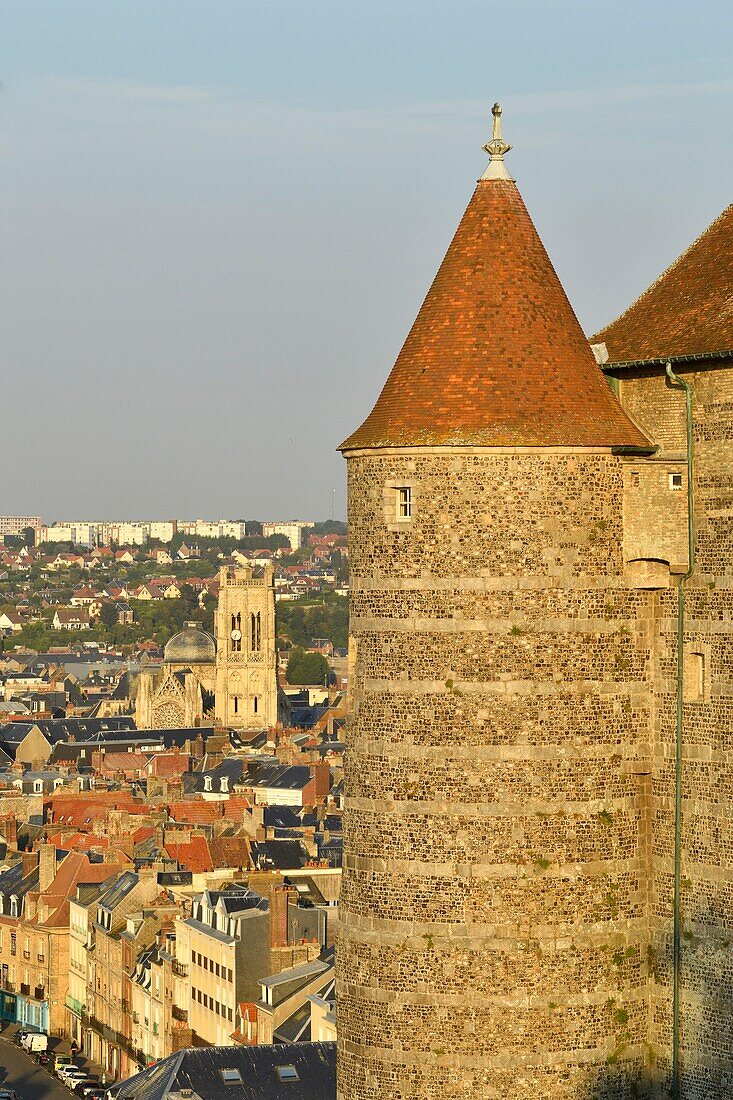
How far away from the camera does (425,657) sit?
21609 mm

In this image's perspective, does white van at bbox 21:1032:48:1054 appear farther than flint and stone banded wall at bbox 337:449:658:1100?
Yes

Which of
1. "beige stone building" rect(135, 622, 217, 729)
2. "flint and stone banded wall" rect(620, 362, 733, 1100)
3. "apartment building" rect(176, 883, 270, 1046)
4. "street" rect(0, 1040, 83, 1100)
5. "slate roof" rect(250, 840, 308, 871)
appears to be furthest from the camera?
"beige stone building" rect(135, 622, 217, 729)

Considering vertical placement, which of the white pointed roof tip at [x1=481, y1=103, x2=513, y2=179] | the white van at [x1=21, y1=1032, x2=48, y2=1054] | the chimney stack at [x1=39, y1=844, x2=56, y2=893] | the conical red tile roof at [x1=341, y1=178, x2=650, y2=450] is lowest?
the white van at [x1=21, y1=1032, x2=48, y2=1054]

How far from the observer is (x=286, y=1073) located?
50.7 m

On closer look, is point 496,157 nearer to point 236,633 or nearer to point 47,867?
point 47,867

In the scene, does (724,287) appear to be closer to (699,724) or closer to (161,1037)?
(699,724)

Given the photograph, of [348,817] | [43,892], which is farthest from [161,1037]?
[348,817]

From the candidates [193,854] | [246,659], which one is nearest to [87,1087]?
[193,854]

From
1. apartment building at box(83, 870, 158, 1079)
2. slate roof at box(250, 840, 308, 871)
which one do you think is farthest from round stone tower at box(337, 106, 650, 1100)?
slate roof at box(250, 840, 308, 871)

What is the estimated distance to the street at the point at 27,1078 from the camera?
7106cm

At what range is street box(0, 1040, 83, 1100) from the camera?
71.1 meters

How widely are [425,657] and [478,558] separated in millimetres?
984

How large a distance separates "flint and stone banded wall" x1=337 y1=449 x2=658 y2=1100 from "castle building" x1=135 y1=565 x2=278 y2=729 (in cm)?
14304

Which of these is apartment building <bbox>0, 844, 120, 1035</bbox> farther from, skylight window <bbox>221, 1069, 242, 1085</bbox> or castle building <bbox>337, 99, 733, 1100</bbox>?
castle building <bbox>337, 99, 733, 1100</bbox>
